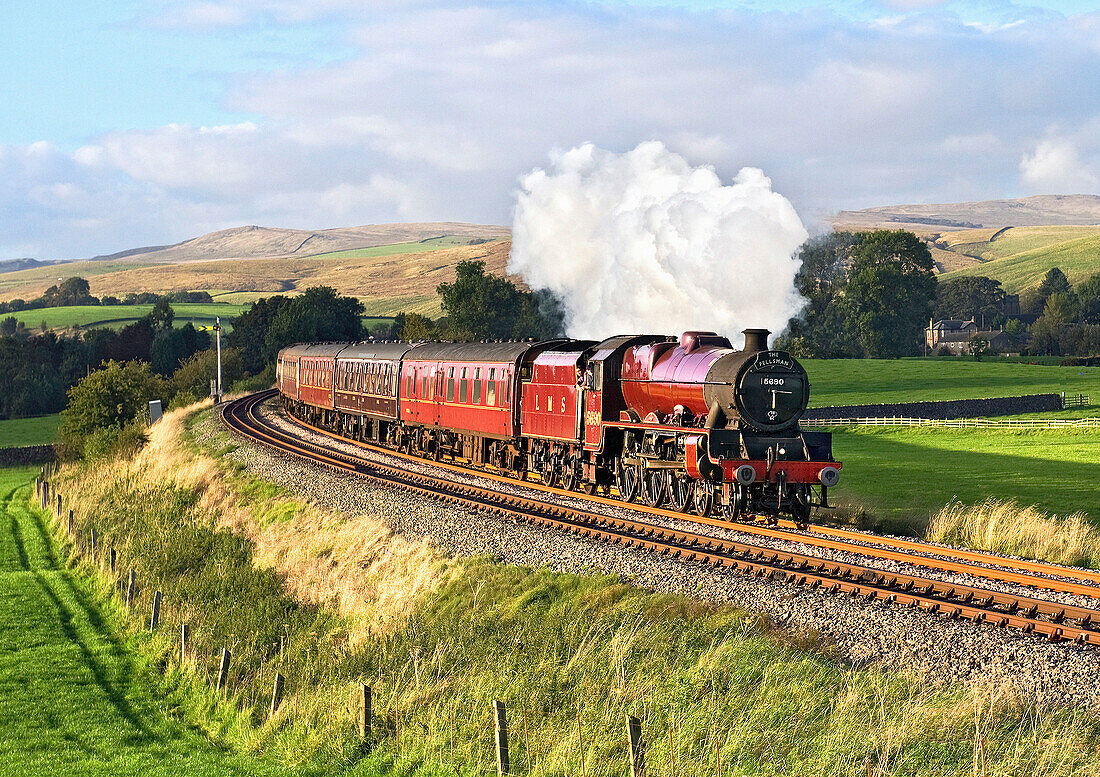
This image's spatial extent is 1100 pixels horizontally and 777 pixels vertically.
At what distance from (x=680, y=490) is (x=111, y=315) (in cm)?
15460

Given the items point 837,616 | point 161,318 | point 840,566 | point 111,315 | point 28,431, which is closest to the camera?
point 837,616

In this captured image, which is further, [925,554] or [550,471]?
[550,471]

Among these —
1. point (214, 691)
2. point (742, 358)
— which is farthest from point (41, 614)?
point (742, 358)

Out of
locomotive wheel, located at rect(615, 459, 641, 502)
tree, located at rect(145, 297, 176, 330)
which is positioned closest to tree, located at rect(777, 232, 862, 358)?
locomotive wheel, located at rect(615, 459, 641, 502)

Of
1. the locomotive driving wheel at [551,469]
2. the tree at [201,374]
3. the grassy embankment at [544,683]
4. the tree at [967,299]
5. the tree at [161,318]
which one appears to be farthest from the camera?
the tree at [967,299]

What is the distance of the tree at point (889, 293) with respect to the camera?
116 m

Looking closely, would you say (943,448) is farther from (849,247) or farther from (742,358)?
(849,247)

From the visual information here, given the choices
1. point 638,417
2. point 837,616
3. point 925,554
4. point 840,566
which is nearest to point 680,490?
point 638,417

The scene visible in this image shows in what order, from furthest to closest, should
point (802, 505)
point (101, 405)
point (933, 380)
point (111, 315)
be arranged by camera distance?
point (111, 315) < point (933, 380) < point (101, 405) < point (802, 505)

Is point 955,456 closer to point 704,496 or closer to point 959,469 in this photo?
point 959,469

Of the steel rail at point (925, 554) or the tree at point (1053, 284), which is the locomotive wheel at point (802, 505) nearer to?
the steel rail at point (925, 554)

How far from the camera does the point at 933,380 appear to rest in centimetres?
8750

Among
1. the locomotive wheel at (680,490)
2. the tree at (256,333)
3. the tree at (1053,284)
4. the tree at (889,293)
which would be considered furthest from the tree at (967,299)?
the locomotive wheel at (680,490)

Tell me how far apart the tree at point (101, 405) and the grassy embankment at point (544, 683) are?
43.0 m
